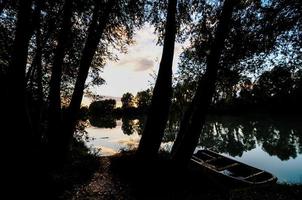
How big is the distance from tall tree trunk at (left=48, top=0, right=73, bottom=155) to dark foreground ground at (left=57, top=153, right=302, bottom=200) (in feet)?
6.91

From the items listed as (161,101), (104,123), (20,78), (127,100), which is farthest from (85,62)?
(127,100)

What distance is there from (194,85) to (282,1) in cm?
749

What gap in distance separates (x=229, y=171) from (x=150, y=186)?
899cm

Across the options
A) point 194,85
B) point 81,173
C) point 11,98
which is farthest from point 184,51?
point 11,98

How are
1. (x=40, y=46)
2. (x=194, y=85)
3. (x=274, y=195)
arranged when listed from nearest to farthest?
(x=274, y=195) → (x=40, y=46) → (x=194, y=85)

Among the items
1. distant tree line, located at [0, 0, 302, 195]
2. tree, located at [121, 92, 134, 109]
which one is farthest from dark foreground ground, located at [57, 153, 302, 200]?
tree, located at [121, 92, 134, 109]

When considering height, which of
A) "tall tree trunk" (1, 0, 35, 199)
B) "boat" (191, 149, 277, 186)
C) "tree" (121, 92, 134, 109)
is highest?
"tree" (121, 92, 134, 109)

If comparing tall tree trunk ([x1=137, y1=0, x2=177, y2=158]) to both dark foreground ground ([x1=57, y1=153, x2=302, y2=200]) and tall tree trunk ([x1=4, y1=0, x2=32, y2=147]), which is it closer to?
dark foreground ground ([x1=57, y1=153, x2=302, y2=200])

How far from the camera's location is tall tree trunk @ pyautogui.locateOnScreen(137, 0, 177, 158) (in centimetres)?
1141

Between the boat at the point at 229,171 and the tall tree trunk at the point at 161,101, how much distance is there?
247cm

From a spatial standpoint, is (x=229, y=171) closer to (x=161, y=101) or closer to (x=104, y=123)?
(x=161, y=101)

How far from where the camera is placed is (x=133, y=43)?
54.0 ft

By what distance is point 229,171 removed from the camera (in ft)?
57.7

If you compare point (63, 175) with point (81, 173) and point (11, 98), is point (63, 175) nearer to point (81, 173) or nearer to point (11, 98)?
point (81, 173)
